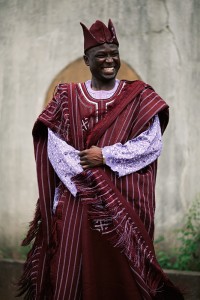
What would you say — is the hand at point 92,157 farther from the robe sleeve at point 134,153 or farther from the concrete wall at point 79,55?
the concrete wall at point 79,55

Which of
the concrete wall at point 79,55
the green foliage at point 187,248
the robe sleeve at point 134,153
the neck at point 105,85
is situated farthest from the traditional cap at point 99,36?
the green foliage at point 187,248

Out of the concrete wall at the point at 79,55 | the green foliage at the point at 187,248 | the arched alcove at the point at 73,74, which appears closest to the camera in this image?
the green foliage at the point at 187,248

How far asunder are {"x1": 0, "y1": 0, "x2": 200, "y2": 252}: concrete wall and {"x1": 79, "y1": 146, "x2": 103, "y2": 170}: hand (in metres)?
1.95

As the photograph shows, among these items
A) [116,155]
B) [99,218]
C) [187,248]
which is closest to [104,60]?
[116,155]

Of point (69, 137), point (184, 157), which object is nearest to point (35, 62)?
point (184, 157)

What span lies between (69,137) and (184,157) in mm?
1954

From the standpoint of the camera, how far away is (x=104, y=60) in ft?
12.2

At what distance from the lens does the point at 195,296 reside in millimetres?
4875

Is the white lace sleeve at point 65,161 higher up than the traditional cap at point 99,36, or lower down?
lower down

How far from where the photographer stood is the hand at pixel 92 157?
3.59m

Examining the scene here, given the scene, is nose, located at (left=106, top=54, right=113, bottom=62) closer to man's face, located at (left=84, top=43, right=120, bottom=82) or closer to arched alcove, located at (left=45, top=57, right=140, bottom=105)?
man's face, located at (left=84, top=43, right=120, bottom=82)

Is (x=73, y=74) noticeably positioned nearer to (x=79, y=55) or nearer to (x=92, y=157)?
(x=79, y=55)

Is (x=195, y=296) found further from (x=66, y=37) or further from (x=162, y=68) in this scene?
(x=66, y=37)

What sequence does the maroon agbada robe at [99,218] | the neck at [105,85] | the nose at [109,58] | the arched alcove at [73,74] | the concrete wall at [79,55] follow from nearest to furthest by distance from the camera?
the maroon agbada robe at [99,218]
the nose at [109,58]
the neck at [105,85]
the concrete wall at [79,55]
the arched alcove at [73,74]
